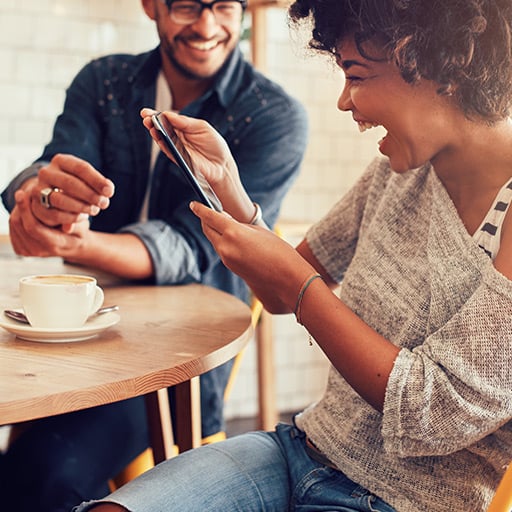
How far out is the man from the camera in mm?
Result: 1564

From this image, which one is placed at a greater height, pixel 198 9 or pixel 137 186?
pixel 198 9

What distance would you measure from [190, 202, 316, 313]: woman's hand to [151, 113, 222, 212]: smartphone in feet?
0.11

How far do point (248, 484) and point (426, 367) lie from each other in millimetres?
303

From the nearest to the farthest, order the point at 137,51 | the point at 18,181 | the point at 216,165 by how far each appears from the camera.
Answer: the point at 216,165 < the point at 18,181 < the point at 137,51

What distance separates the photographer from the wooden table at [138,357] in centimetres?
92

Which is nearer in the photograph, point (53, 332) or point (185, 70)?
point (53, 332)

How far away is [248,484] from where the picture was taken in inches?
43.9

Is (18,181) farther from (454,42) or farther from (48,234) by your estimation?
(454,42)

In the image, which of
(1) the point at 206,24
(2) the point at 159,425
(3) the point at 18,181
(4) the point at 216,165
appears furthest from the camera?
(1) the point at 206,24

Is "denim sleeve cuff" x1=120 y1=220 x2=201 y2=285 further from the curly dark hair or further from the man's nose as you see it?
the curly dark hair

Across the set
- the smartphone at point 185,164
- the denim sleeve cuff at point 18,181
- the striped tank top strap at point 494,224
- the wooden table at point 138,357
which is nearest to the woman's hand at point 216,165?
the smartphone at point 185,164

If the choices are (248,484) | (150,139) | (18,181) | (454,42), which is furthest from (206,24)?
(248,484)

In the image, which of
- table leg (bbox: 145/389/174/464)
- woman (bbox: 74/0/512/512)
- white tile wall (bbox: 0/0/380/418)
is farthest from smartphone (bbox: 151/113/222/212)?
white tile wall (bbox: 0/0/380/418)

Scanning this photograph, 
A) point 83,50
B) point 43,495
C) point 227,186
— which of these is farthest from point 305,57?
point 83,50
